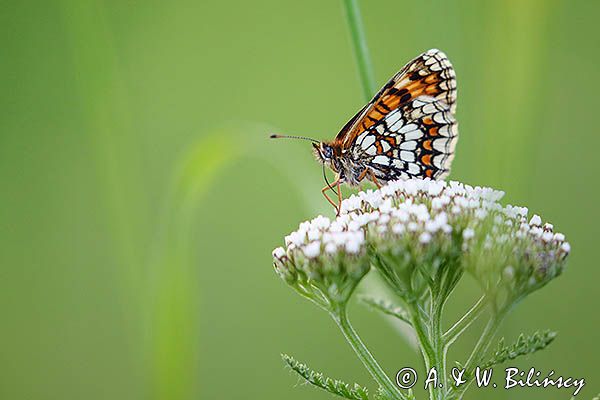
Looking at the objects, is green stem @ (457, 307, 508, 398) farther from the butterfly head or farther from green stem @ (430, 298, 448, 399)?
the butterfly head

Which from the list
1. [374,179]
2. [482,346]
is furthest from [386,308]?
[374,179]

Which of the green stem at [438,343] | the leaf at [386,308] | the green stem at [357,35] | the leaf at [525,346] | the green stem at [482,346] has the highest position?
the green stem at [357,35]

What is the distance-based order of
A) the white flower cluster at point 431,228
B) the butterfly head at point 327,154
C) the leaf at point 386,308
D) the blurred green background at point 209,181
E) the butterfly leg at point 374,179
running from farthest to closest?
the blurred green background at point 209,181, the butterfly head at point 327,154, the butterfly leg at point 374,179, the leaf at point 386,308, the white flower cluster at point 431,228

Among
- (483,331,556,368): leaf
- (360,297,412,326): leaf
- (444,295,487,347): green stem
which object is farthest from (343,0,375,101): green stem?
(483,331,556,368): leaf

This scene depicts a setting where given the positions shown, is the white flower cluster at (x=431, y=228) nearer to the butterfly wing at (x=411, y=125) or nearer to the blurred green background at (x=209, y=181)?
the butterfly wing at (x=411, y=125)

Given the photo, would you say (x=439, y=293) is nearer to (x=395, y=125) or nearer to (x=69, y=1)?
(x=395, y=125)

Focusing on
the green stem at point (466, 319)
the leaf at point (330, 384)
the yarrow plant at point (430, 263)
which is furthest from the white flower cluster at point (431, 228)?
the leaf at point (330, 384)

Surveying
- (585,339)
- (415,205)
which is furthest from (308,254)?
(585,339)

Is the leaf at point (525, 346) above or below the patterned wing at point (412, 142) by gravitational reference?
below
